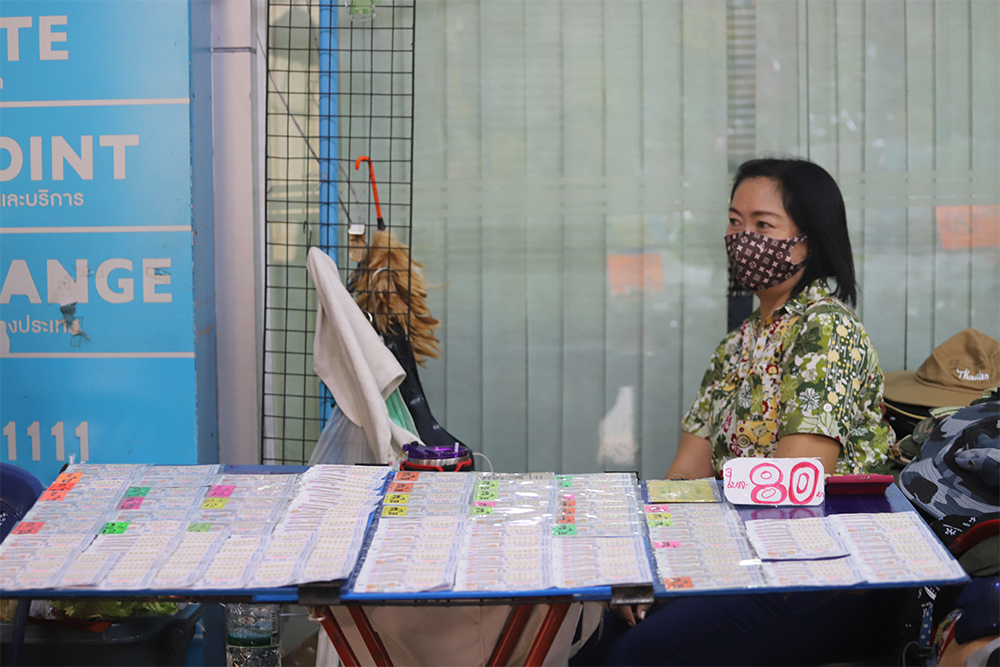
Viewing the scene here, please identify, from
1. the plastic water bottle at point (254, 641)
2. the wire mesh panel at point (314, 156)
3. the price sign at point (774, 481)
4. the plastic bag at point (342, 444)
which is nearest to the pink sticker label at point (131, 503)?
the plastic water bottle at point (254, 641)

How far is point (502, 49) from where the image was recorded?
9.60ft

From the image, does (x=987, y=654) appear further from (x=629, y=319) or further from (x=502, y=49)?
(x=502, y=49)

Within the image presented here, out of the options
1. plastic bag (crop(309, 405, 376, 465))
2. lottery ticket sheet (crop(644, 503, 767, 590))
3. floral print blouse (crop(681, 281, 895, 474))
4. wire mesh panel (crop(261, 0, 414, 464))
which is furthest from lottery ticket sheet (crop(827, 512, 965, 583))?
wire mesh panel (crop(261, 0, 414, 464))

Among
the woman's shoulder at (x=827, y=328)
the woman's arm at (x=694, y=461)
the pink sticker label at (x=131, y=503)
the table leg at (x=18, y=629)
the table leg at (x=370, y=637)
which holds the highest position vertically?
the woman's shoulder at (x=827, y=328)

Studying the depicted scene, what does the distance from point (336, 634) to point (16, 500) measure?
914mm

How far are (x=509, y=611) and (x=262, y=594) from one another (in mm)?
487

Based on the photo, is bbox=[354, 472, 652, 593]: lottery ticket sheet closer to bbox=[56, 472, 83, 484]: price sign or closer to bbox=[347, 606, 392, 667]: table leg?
bbox=[347, 606, 392, 667]: table leg

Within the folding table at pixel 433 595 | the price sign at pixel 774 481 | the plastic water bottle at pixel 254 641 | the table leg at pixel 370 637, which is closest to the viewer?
the folding table at pixel 433 595

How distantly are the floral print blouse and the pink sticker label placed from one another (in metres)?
1.20

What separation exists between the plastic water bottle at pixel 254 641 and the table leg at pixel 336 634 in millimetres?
699

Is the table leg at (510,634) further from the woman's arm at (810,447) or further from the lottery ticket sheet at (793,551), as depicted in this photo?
the woman's arm at (810,447)

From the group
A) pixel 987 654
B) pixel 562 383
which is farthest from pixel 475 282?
pixel 987 654

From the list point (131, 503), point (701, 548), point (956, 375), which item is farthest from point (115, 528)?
point (956, 375)

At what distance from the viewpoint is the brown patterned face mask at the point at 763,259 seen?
6.88 feet
